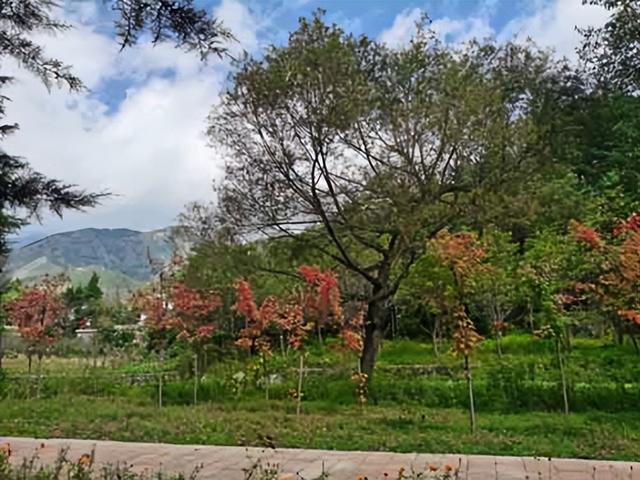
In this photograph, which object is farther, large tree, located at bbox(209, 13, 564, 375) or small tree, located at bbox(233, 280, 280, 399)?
small tree, located at bbox(233, 280, 280, 399)

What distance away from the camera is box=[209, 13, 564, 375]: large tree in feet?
31.8

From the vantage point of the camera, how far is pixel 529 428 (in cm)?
731

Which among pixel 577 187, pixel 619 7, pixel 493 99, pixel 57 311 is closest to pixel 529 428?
pixel 493 99

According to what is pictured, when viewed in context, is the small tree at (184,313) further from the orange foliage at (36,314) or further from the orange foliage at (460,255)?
the orange foliage at (460,255)

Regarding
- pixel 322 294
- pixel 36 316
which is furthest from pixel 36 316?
pixel 322 294

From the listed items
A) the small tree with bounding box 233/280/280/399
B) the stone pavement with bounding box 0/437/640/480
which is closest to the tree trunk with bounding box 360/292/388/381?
the small tree with bounding box 233/280/280/399

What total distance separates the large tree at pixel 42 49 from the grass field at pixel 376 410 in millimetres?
2946

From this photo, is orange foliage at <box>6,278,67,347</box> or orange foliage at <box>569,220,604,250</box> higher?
orange foliage at <box>569,220,604,250</box>

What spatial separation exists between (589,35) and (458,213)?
361 centimetres

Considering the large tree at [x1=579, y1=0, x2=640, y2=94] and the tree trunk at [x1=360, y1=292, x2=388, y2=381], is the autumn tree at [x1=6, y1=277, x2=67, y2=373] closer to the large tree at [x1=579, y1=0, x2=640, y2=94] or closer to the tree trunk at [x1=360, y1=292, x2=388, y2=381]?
the tree trunk at [x1=360, y1=292, x2=388, y2=381]

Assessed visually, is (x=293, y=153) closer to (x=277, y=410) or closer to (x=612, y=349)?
(x=277, y=410)

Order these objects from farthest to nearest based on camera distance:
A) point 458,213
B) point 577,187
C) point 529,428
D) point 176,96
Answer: point 577,187 → point 458,213 → point 529,428 → point 176,96

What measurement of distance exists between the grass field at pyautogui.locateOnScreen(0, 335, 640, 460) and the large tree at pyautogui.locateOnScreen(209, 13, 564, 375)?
1.45 m

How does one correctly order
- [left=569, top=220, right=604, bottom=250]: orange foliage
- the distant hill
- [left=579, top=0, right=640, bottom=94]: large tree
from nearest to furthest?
[left=569, top=220, right=604, bottom=250]: orange foliage
[left=579, top=0, right=640, bottom=94]: large tree
the distant hill
